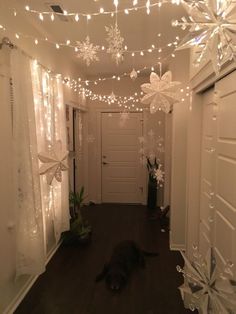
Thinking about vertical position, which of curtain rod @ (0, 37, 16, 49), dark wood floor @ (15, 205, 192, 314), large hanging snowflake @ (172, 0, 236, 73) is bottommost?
dark wood floor @ (15, 205, 192, 314)

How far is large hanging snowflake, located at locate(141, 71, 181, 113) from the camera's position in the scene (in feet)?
6.46

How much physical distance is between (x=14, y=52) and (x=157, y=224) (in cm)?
348

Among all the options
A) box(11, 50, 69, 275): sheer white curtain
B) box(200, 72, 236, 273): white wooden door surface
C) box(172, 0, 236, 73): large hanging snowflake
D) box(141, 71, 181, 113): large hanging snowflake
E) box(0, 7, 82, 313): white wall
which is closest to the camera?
box(172, 0, 236, 73): large hanging snowflake

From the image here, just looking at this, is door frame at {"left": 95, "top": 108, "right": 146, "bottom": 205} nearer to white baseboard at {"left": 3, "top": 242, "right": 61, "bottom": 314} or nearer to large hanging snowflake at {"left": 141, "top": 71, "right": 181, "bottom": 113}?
white baseboard at {"left": 3, "top": 242, "right": 61, "bottom": 314}

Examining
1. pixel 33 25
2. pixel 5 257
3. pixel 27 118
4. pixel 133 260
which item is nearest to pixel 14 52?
pixel 27 118

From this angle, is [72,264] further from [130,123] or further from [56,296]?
[130,123]

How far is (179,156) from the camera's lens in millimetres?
3439

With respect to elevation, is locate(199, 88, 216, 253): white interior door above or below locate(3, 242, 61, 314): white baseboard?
above

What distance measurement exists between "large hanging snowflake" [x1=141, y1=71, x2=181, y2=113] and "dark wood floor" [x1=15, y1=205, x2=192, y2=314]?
183cm

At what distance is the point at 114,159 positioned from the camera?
18.4ft

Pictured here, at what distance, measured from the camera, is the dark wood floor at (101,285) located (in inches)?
92.6

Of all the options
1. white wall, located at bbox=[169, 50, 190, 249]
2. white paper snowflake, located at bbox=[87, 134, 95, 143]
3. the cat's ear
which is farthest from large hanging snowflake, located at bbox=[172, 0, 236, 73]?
white paper snowflake, located at bbox=[87, 134, 95, 143]

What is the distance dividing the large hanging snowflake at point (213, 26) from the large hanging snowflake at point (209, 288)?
2.88 ft

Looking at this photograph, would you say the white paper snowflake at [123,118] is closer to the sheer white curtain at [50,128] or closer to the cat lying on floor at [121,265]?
the sheer white curtain at [50,128]
